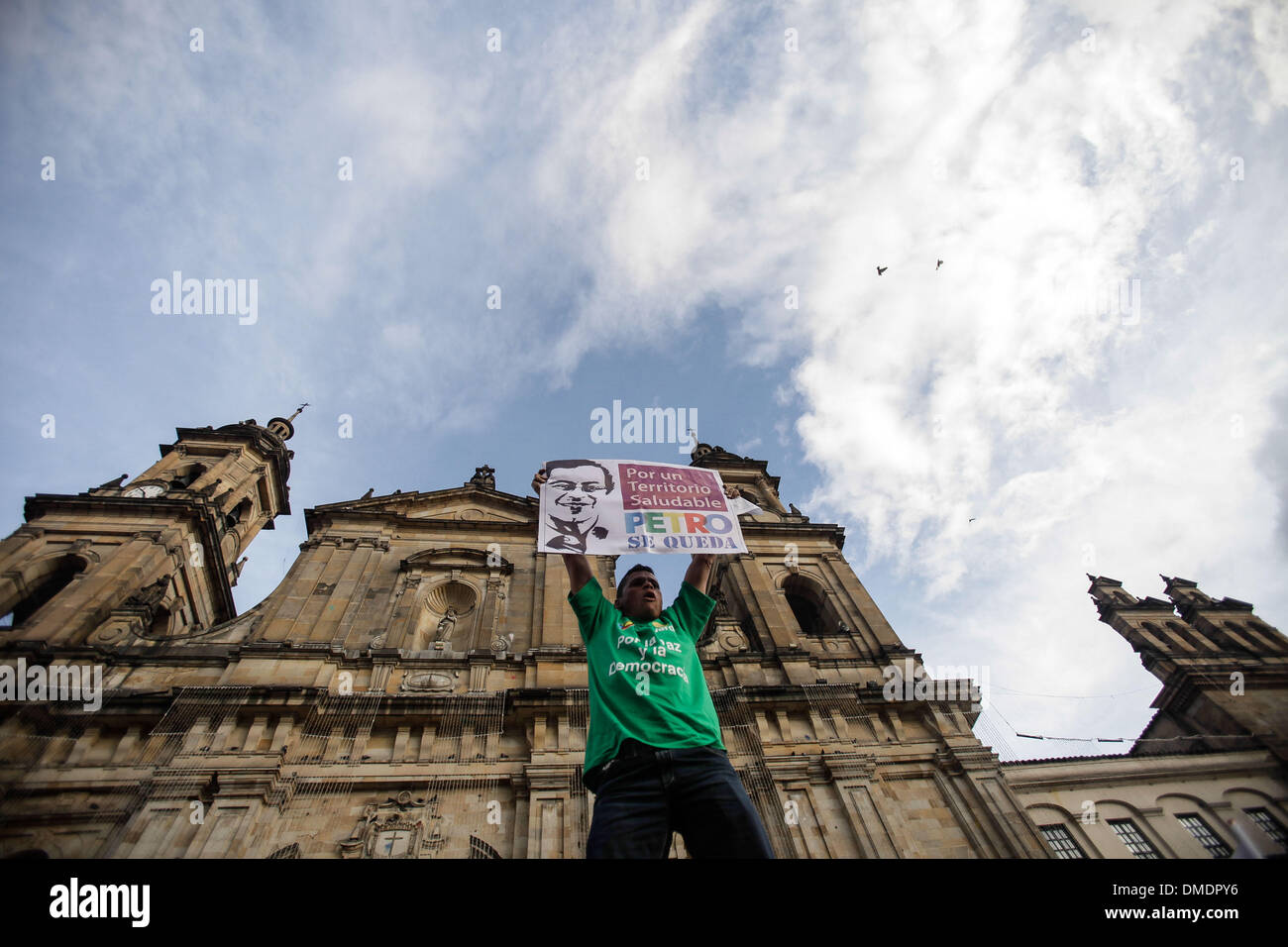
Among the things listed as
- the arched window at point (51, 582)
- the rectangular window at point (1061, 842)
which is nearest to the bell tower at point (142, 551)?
the arched window at point (51, 582)

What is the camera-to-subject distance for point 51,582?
59.1 feet

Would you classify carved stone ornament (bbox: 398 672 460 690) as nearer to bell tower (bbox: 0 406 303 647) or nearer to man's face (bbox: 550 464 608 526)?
bell tower (bbox: 0 406 303 647)

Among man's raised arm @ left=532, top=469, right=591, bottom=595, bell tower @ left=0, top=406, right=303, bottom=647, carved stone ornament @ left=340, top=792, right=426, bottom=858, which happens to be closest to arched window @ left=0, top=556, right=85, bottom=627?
bell tower @ left=0, top=406, right=303, bottom=647

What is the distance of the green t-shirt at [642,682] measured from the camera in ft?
16.3

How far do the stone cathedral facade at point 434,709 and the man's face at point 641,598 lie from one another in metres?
7.14

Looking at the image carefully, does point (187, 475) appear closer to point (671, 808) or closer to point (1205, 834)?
point (671, 808)

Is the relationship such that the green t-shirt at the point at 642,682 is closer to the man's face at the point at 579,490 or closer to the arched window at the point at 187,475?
the man's face at the point at 579,490

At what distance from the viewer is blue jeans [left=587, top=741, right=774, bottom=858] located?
430 cm

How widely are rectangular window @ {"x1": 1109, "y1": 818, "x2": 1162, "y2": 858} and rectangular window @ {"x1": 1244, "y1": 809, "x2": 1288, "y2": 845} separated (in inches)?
139

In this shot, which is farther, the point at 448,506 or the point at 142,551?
the point at 448,506

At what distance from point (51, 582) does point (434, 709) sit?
41.8 ft

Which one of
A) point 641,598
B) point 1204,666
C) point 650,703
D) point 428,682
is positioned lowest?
point 650,703

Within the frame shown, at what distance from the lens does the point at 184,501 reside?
19.8 m

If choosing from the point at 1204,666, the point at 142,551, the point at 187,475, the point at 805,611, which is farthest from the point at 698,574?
the point at 1204,666
